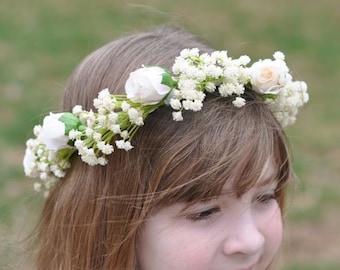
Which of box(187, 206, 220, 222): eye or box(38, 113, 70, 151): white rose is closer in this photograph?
box(187, 206, 220, 222): eye

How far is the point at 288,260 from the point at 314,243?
227 mm

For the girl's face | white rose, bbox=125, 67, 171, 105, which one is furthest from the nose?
white rose, bbox=125, 67, 171, 105

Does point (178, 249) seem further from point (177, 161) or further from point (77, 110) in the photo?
point (77, 110)

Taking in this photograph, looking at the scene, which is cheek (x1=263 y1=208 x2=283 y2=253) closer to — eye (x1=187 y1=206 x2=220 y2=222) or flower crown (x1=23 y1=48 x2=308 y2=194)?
eye (x1=187 y1=206 x2=220 y2=222)

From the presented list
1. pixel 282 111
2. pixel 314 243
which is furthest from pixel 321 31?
pixel 282 111

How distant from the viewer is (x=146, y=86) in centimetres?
233

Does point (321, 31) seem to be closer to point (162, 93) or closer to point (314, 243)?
point (314, 243)

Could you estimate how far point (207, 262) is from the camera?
7.86 feet

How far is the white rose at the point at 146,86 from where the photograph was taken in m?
2.33

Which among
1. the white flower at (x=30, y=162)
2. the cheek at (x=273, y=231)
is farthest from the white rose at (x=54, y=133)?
the cheek at (x=273, y=231)

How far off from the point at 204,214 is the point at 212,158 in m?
0.15

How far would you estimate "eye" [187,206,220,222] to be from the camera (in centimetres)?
240

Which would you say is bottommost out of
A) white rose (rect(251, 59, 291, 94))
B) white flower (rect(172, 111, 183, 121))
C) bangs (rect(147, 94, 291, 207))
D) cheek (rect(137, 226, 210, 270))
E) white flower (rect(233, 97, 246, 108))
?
cheek (rect(137, 226, 210, 270))

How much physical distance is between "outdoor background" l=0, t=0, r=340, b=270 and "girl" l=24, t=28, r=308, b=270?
2.14ft
